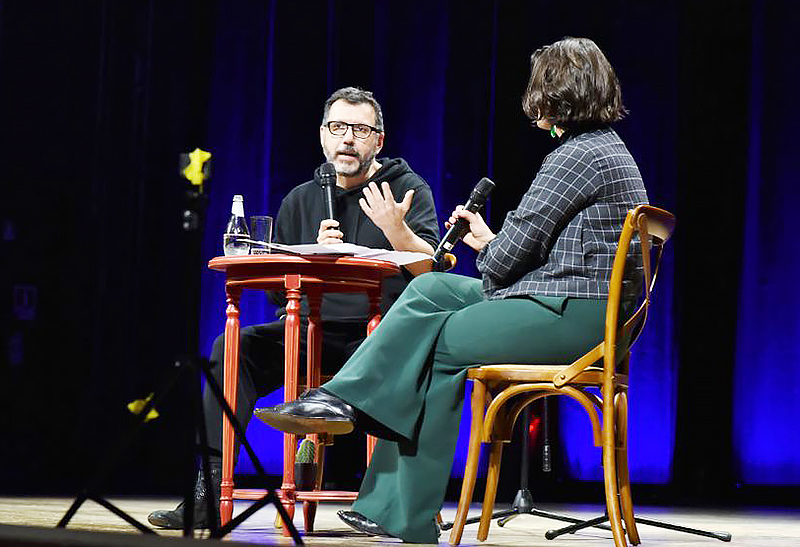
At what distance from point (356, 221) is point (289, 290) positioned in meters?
0.76

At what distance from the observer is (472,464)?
205 centimetres

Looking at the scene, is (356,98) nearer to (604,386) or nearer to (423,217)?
(423,217)

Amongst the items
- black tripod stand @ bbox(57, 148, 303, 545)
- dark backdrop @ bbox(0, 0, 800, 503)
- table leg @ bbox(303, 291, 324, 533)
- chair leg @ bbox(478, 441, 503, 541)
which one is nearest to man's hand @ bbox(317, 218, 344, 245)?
table leg @ bbox(303, 291, 324, 533)

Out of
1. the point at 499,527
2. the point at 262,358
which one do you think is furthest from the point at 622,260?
the point at 262,358

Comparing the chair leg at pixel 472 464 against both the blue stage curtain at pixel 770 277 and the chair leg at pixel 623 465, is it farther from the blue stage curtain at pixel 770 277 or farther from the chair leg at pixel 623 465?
the blue stage curtain at pixel 770 277

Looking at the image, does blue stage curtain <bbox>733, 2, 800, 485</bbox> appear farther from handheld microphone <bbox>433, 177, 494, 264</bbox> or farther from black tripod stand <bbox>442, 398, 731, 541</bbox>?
handheld microphone <bbox>433, 177, 494, 264</bbox>

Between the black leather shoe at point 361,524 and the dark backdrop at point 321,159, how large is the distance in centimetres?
190

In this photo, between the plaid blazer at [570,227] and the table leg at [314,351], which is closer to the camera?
the plaid blazer at [570,227]

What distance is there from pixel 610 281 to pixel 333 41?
236 centimetres

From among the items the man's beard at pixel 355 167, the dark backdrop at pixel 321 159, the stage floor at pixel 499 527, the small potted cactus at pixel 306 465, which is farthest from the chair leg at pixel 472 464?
the dark backdrop at pixel 321 159

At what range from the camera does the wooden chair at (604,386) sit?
195cm

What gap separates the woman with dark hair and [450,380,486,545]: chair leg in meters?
0.04

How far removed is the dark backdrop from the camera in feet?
13.2

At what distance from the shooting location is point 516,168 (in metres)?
4.08
